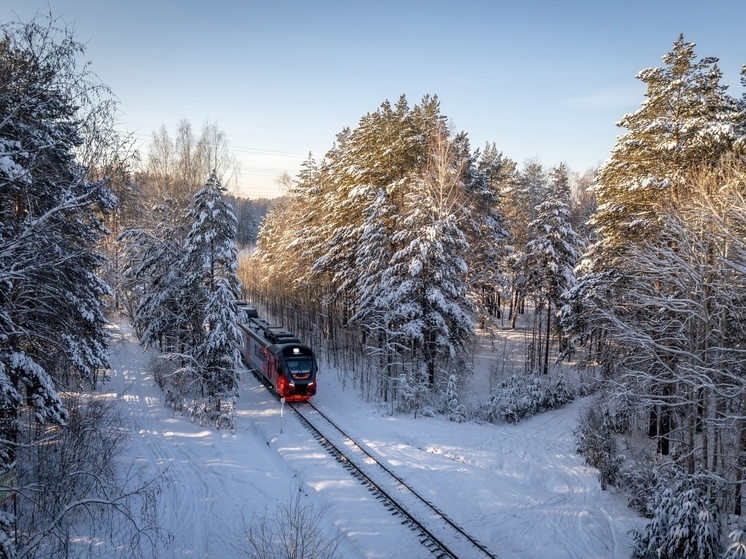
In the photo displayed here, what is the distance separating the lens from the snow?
10.8 meters

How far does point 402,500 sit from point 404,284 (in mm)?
10250

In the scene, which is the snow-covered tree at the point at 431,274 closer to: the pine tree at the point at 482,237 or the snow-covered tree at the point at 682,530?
the pine tree at the point at 482,237

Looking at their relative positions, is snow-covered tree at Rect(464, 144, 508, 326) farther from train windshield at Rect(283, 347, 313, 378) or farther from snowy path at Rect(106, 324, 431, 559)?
snowy path at Rect(106, 324, 431, 559)

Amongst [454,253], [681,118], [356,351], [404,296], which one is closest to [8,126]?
[404,296]

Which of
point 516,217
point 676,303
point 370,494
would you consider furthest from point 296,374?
point 516,217

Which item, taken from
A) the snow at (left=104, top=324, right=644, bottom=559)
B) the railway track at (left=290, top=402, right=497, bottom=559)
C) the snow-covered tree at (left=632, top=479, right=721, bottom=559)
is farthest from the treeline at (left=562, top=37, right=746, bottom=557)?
the railway track at (left=290, top=402, right=497, bottom=559)

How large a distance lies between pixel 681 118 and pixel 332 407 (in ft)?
60.0

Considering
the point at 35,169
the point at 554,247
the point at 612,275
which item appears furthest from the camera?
the point at 554,247

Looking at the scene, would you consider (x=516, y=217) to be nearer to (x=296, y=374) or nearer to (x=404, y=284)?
(x=404, y=284)

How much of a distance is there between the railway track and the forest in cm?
401

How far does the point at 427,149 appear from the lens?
24.8m

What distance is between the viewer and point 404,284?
20.8 m

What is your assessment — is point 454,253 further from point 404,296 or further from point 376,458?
point 376,458

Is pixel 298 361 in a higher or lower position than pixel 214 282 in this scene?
lower
